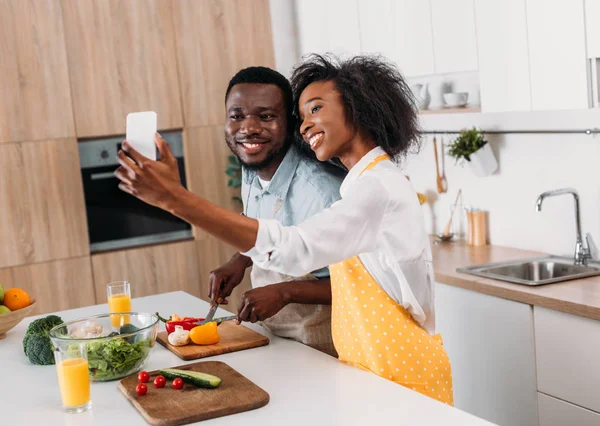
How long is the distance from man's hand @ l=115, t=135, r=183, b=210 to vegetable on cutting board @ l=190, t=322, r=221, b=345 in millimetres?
695

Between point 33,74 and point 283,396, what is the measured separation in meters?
2.82

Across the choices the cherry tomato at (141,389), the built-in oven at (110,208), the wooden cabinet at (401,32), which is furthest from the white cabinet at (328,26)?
the cherry tomato at (141,389)

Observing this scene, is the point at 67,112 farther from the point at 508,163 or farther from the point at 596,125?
the point at 596,125

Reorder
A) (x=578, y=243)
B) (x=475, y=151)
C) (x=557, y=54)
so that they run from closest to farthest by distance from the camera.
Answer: (x=557, y=54)
(x=578, y=243)
(x=475, y=151)

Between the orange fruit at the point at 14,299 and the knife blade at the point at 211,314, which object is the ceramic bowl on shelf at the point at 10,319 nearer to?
the orange fruit at the point at 14,299

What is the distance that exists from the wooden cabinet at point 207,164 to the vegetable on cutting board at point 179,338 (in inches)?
89.9

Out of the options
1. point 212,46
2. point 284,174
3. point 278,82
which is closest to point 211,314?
point 284,174

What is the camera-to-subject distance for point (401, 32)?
342cm

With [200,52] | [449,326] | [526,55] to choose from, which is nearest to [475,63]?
[526,55]

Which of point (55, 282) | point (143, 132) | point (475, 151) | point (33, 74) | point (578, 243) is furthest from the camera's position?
point (55, 282)

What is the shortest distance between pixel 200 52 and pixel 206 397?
2.96 meters

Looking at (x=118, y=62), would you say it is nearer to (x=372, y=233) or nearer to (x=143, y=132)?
(x=372, y=233)

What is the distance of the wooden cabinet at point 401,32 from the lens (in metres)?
3.29

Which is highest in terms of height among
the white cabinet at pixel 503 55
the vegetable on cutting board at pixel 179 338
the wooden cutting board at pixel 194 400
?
the white cabinet at pixel 503 55
